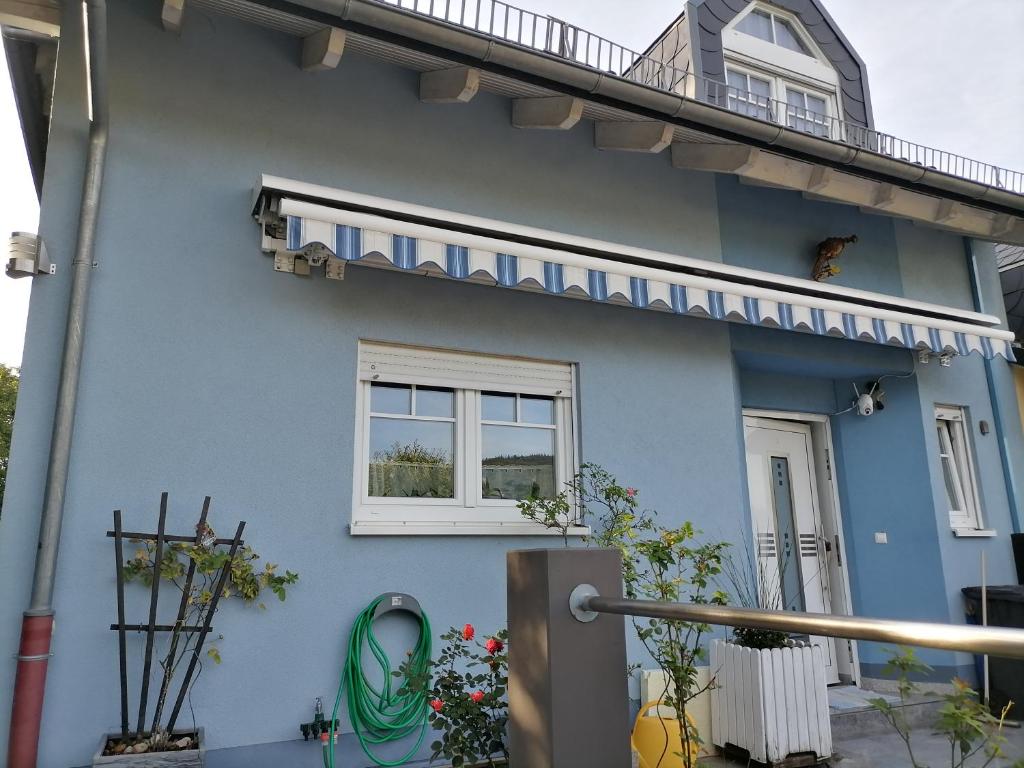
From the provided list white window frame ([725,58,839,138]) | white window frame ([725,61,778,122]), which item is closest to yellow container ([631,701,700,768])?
white window frame ([725,61,778,122])

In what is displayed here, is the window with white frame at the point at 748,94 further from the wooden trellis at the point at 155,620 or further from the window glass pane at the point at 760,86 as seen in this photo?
the wooden trellis at the point at 155,620

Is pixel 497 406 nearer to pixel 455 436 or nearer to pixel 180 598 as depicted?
pixel 455 436

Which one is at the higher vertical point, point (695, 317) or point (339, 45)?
point (339, 45)

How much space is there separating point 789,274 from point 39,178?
384 inches

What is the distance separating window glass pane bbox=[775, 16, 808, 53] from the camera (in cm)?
1218

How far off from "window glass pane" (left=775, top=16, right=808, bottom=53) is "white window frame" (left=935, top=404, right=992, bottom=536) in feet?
21.3

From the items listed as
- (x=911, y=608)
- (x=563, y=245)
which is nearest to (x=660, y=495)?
(x=563, y=245)

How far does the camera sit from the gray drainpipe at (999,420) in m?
10.4

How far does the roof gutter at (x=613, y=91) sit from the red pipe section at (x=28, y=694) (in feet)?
16.2

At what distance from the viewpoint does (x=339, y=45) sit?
614cm

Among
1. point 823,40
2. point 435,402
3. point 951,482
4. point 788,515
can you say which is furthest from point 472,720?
point 823,40

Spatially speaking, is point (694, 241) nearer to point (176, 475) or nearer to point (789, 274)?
point (789, 274)

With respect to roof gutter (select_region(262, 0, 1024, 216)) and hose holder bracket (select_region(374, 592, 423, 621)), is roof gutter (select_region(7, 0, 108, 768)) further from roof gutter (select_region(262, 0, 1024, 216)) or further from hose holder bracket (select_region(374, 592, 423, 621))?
hose holder bracket (select_region(374, 592, 423, 621))

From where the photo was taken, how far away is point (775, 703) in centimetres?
671
